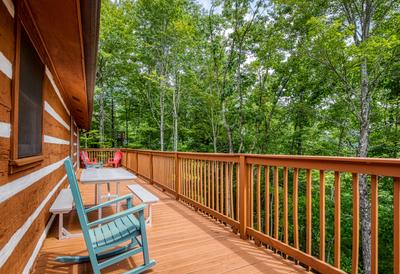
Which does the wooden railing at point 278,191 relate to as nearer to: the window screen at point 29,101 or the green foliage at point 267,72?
the window screen at point 29,101

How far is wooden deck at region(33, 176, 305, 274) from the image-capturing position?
2193 millimetres

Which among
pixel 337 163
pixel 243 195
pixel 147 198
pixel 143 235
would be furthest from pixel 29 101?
pixel 337 163

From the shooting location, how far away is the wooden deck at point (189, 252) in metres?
2.19

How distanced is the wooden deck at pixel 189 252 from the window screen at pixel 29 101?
110cm

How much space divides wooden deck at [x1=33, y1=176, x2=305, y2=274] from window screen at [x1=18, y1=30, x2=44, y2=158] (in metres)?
1.10

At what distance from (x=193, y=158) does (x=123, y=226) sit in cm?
204

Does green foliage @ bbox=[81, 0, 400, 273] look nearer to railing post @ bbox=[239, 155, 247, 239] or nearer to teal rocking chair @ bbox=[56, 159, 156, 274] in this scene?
Answer: railing post @ bbox=[239, 155, 247, 239]

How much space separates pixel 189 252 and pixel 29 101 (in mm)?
2145

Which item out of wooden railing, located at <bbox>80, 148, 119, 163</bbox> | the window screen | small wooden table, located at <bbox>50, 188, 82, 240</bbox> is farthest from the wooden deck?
wooden railing, located at <bbox>80, 148, 119, 163</bbox>

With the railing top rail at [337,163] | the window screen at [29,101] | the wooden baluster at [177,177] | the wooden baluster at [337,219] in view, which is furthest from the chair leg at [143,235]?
the wooden baluster at [177,177]

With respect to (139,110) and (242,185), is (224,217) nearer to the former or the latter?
(242,185)

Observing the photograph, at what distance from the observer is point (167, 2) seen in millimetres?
12742

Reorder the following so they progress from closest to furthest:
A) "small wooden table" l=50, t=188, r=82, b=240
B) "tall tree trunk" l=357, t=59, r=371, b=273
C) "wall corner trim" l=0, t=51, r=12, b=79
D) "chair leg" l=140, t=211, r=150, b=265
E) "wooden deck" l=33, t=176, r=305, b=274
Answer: "wall corner trim" l=0, t=51, r=12, b=79, "chair leg" l=140, t=211, r=150, b=265, "wooden deck" l=33, t=176, r=305, b=274, "small wooden table" l=50, t=188, r=82, b=240, "tall tree trunk" l=357, t=59, r=371, b=273

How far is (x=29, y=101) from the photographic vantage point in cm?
212
